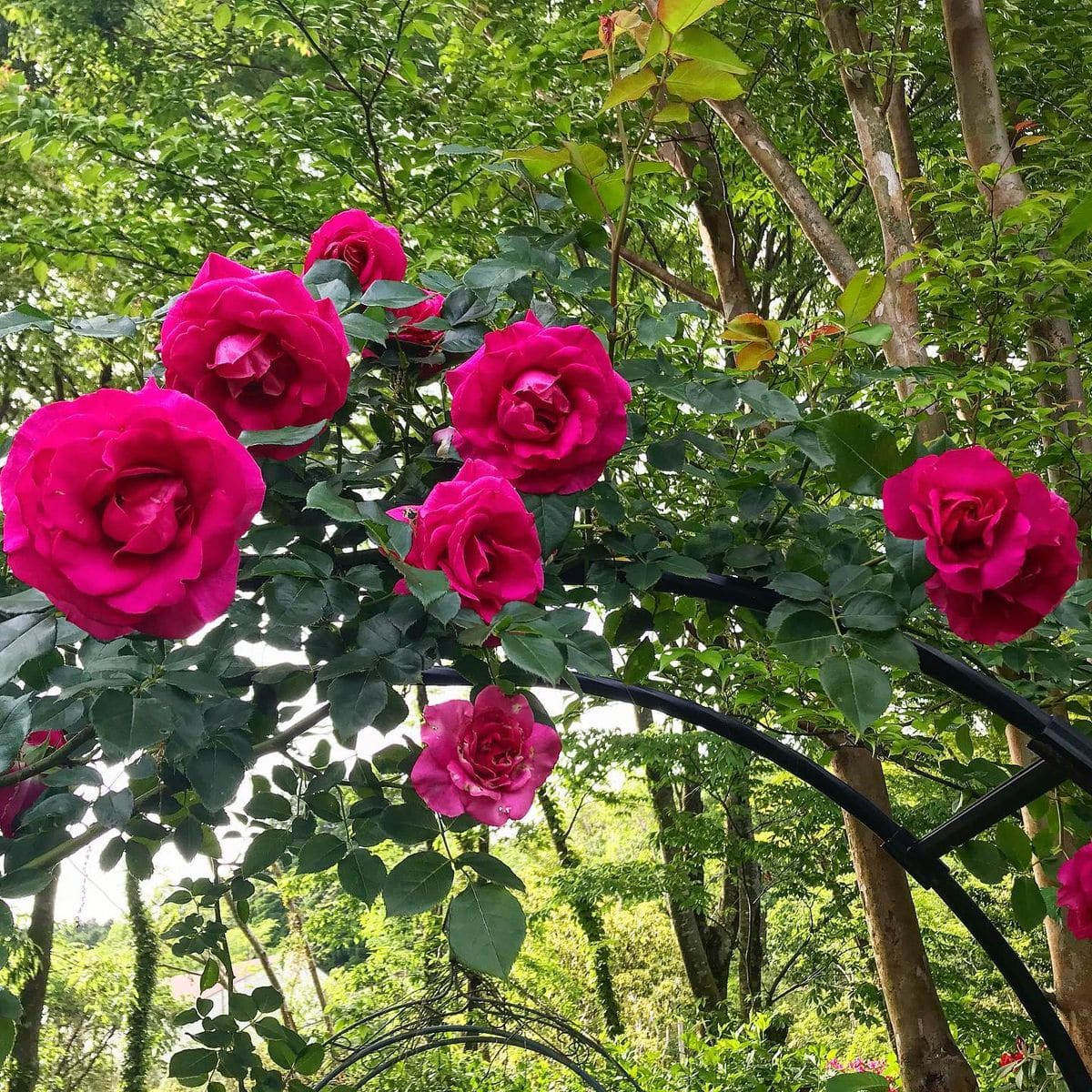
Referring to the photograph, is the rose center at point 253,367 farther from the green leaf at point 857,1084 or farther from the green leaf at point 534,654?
the green leaf at point 857,1084

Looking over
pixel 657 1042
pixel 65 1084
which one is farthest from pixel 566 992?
pixel 65 1084

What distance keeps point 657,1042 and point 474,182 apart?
7.38m

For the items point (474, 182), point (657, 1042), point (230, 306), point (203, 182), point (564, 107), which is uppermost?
point (203, 182)

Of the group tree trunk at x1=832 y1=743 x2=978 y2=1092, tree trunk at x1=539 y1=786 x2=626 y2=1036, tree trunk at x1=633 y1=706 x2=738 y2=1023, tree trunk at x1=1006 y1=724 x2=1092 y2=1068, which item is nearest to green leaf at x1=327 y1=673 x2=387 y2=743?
tree trunk at x1=1006 y1=724 x2=1092 y2=1068

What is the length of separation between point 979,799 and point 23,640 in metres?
0.80

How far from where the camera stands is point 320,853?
0.68 m

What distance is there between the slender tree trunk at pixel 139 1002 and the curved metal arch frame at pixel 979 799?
23.1ft

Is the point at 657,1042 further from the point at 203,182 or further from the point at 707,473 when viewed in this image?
the point at 707,473

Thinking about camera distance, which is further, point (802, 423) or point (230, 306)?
point (802, 423)

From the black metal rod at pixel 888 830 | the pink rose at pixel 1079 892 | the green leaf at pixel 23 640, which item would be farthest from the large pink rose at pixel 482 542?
the pink rose at pixel 1079 892

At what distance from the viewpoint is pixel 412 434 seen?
0.81 metres

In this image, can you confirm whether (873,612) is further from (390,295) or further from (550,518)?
(390,295)

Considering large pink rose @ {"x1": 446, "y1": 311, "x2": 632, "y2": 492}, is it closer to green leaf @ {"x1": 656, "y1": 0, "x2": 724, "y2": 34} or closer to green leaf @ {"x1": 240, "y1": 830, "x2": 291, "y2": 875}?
green leaf @ {"x1": 656, "y1": 0, "x2": 724, "y2": 34}

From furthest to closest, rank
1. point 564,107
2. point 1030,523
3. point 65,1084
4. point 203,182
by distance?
point 65,1084, point 203,182, point 564,107, point 1030,523
